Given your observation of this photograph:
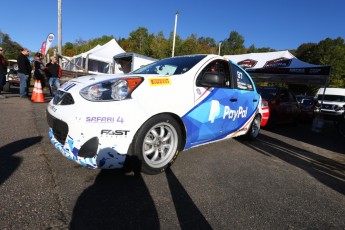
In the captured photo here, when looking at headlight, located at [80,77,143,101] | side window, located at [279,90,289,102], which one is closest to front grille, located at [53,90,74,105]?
headlight, located at [80,77,143,101]

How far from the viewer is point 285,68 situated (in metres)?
12.3

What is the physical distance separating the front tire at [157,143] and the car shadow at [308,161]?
2.11 meters

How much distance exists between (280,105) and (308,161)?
11.9 ft

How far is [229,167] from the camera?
354cm

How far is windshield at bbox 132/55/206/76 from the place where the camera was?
135 inches

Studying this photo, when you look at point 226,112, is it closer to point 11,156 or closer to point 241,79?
point 241,79

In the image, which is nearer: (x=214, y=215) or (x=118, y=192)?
(x=214, y=215)

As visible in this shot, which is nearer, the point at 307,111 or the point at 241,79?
the point at 241,79

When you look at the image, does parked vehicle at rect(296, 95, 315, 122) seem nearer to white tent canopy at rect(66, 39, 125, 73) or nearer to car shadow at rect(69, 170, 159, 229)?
car shadow at rect(69, 170, 159, 229)

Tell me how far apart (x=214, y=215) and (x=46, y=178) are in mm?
1760

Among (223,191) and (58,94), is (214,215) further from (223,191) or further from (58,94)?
(58,94)

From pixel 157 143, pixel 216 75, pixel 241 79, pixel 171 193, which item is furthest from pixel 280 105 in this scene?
pixel 171 193

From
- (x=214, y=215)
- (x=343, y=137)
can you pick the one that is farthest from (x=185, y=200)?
(x=343, y=137)

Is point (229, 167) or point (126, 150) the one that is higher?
point (126, 150)
